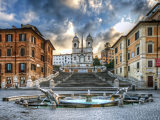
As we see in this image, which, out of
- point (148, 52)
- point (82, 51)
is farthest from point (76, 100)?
point (82, 51)

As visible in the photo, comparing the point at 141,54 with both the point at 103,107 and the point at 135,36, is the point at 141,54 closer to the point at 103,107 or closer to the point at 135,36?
the point at 135,36

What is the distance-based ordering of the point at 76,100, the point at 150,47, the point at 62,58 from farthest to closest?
the point at 62,58 < the point at 150,47 < the point at 76,100

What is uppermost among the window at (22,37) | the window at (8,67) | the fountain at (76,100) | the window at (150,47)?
the window at (22,37)

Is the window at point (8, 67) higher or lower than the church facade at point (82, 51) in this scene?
lower

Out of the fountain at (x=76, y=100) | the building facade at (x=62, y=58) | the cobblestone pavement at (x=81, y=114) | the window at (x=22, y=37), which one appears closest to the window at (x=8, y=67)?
the window at (x=22, y=37)

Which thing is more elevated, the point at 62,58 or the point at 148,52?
the point at 62,58

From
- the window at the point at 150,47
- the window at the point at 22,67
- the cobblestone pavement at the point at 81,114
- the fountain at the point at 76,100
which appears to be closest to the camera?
the cobblestone pavement at the point at 81,114


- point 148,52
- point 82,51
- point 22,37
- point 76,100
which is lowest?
point 76,100

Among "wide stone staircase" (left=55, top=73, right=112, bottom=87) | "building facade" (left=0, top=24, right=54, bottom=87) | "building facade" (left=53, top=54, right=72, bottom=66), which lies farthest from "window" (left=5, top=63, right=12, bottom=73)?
"building facade" (left=53, top=54, right=72, bottom=66)

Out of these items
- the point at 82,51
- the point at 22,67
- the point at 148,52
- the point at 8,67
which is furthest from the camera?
the point at 82,51

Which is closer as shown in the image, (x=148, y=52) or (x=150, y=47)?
(x=148, y=52)

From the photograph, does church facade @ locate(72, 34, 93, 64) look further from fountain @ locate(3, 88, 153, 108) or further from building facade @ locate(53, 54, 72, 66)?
fountain @ locate(3, 88, 153, 108)

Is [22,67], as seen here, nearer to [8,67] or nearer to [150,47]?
[8,67]

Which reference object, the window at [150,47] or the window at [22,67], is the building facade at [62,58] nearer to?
the window at [22,67]
